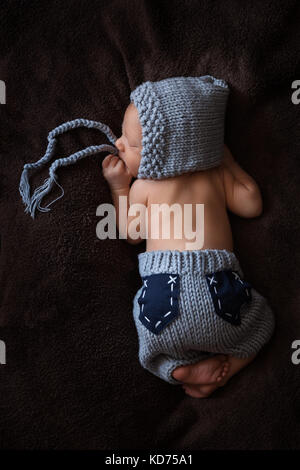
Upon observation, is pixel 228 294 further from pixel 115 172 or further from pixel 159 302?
pixel 115 172

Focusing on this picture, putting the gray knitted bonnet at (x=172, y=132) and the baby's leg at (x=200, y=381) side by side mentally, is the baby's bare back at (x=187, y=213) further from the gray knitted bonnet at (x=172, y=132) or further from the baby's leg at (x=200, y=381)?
the baby's leg at (x=200, y=381)

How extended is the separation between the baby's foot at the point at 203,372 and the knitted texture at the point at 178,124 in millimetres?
528

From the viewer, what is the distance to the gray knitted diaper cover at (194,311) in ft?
4.25

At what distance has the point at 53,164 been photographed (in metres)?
1.40

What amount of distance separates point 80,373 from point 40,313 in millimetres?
196

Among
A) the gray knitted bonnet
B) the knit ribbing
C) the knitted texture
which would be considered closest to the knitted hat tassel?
the gray knitted bonnet

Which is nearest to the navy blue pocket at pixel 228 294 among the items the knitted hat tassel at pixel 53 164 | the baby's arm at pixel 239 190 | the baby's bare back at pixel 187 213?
the baby's bare back at pixel 187 213

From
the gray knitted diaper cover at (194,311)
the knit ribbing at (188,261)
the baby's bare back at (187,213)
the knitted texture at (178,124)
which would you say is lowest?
the gray knitted diaper cover at (194,311)

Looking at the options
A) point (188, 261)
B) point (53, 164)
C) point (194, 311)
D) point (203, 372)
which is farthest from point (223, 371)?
point (53, 164)

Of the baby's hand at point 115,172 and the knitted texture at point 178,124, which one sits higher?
the knitted texture at point 178,124

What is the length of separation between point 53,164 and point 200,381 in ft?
2.39

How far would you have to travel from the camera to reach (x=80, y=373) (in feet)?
4.41

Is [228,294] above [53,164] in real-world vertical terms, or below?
below
